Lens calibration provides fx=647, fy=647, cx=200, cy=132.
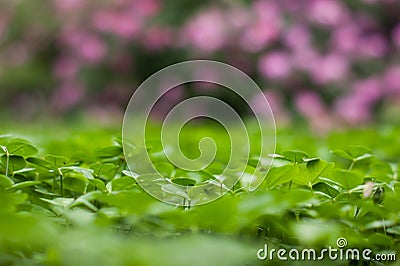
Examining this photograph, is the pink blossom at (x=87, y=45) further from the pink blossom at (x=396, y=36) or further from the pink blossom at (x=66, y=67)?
the pink blossom at (x=396, y=36)

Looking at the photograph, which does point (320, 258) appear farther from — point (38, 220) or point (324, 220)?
point (38, 220)

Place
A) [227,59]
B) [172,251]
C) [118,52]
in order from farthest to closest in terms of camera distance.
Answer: [118,52], [227,59], [172,251]


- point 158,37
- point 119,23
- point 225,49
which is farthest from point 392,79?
point 119,23

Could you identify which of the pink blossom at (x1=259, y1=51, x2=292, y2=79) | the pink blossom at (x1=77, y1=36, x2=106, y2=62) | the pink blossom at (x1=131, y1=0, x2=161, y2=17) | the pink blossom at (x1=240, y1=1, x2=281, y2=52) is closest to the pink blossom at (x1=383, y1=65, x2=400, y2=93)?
the pink blossom at (x1=259, y1=51, x2=292, y2=79)

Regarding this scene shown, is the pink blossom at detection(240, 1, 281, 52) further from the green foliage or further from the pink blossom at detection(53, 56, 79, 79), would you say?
the green foliage

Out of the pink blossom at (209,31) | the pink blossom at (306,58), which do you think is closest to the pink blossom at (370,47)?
the pink blossom at (306,58)

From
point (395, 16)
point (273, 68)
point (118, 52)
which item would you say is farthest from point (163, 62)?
point (395, 16)

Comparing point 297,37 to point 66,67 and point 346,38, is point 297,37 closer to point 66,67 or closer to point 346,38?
point 346,38
